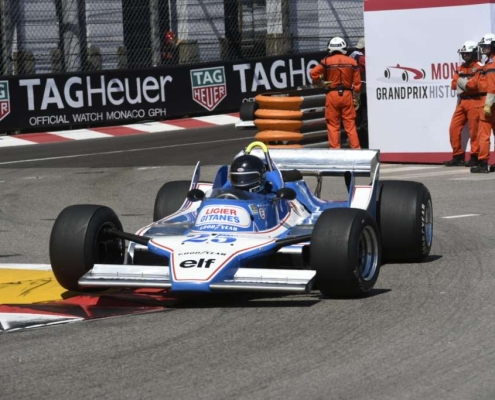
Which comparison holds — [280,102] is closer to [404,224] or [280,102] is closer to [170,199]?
[170,199]

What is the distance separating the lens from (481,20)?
15945mm

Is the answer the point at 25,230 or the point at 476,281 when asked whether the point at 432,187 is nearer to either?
the point at 25,230

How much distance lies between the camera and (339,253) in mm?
7699

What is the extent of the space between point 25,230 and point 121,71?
1052 centimetres

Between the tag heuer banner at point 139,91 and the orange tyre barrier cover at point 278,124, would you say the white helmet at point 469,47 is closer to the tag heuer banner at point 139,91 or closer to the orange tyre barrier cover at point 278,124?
the orange tyre barrier cover at point 278,124

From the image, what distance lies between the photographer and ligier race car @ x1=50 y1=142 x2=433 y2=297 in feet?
25.2

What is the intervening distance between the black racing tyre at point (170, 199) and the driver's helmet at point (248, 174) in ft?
3.54

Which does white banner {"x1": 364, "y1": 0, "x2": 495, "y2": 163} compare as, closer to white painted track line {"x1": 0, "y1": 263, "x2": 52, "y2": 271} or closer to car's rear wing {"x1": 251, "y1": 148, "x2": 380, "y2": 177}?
car's rear wing {"x1": 251, "y1": 148, "x2": 380, "y2": 177}

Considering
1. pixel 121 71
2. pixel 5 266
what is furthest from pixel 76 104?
pixel 5 266

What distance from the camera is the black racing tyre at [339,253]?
25.2 ft

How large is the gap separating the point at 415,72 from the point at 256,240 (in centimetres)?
911

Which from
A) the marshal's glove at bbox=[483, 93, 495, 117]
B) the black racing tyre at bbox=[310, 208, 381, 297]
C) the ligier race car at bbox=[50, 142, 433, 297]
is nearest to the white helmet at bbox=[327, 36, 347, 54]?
the marshal's glove at bbox=[483, 93, 495, 117]

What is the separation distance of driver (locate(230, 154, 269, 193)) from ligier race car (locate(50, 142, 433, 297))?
0.05 meters

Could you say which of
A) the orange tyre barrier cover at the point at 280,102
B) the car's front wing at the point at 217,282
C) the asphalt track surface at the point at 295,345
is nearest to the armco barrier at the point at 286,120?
the orange tyre barrier cover at the point at 280,102
